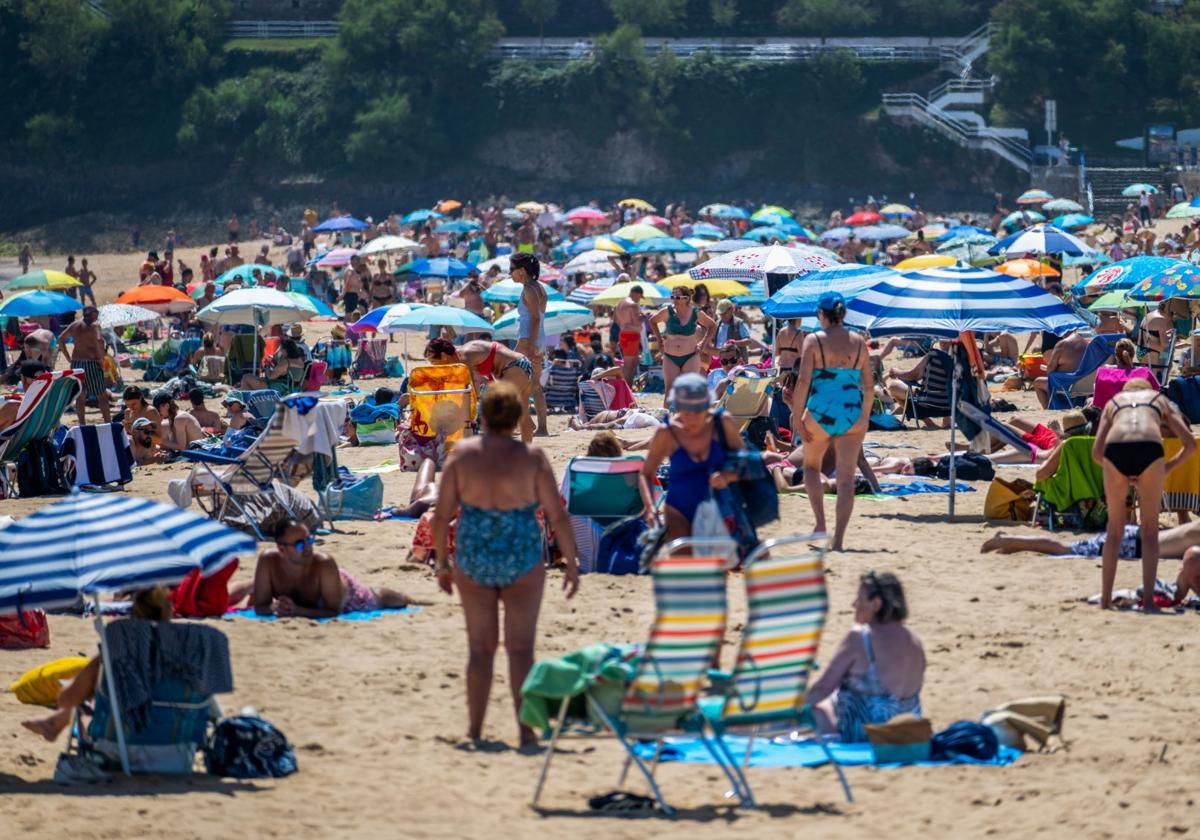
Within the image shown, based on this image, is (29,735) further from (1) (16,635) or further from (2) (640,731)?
(2) (640,731)

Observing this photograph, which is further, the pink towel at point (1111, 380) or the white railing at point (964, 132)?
the white railing at point (964, 132)

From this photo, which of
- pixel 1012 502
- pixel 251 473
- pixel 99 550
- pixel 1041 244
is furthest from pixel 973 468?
pixel 1041 244

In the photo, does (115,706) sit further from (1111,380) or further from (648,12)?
(648,12)

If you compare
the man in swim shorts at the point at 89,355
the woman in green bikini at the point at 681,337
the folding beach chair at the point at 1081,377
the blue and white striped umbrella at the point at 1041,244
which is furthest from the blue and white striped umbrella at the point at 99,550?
the blue and white striped umbrella at the point at 1041,244

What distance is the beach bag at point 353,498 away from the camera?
33.7 feet

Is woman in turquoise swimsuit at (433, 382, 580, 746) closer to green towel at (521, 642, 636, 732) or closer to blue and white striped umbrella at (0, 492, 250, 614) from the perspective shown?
Answer: green towel at (521, 642, 636, 732)

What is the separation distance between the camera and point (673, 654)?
5.00 meters

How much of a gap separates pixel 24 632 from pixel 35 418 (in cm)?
479

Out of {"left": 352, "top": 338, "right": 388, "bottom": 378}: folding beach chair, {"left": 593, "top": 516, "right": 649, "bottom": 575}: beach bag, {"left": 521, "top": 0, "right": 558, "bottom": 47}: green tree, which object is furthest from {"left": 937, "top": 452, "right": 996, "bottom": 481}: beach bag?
{"left": 521, "top": 0, "right": 558, "bottom": 47}: green tree

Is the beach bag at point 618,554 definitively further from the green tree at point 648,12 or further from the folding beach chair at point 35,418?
the green tree at point 648,12

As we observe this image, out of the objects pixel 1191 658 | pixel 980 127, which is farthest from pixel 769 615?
pixel 980 127

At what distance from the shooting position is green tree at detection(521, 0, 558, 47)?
63.9 m

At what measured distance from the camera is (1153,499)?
7.63m

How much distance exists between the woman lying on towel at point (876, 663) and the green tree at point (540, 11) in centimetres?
5907
